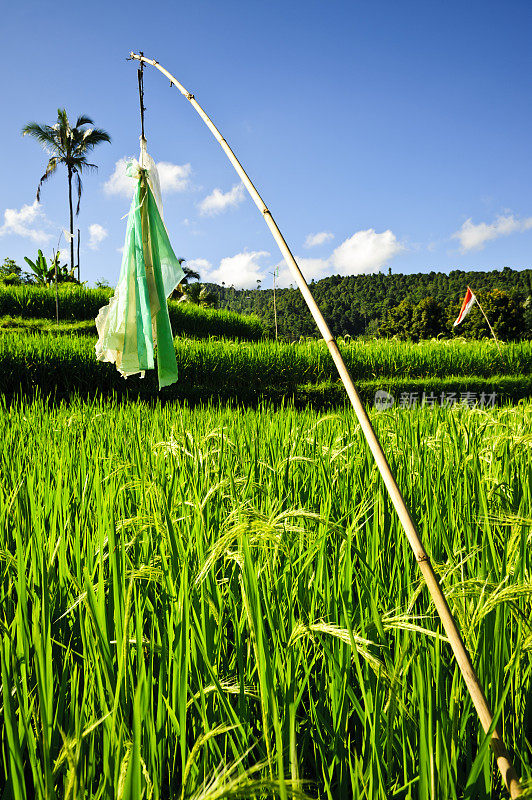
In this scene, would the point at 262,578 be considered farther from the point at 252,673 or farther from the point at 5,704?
the point at 5,704

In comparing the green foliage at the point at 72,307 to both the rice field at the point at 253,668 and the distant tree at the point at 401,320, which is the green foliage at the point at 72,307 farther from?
the distant tree at the point at 401,320

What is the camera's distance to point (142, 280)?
2.02m

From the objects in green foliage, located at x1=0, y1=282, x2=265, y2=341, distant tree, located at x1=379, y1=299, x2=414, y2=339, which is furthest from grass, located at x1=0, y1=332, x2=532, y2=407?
distant tree, located at x1=379, y1=299, x2=414, y2=339

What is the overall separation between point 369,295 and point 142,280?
73836 mm

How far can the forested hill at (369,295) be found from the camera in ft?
193

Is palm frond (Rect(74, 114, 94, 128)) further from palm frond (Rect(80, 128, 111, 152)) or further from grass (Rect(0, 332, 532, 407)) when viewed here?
grass (Rect(0, 332, 532, 407))

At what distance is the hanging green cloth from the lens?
2.05m

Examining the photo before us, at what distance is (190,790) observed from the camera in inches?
23.0

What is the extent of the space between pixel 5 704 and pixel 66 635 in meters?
0.46

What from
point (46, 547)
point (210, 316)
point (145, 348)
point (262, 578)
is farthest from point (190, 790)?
point (210, 316)

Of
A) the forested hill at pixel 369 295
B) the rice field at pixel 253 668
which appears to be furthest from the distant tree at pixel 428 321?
the rice field at pixel 253 668

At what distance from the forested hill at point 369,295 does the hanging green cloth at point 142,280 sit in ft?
171

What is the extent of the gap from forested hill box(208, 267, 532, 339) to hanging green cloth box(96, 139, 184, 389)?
51974 millimetres

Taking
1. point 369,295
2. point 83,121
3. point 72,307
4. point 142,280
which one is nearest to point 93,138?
point 83,121
